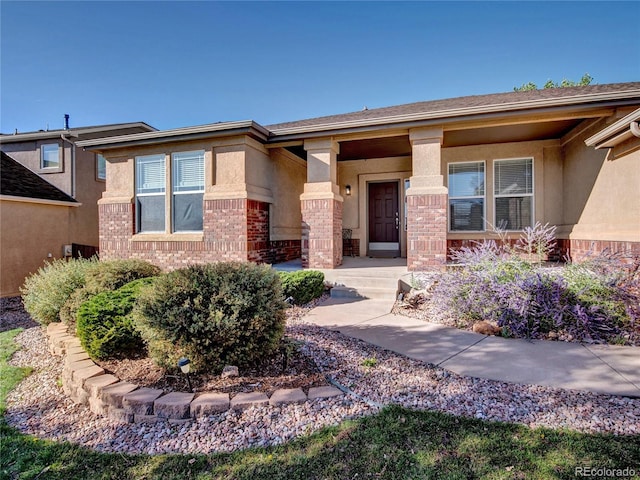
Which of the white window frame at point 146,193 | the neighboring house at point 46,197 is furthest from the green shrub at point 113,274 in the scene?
the neighboring house at point 46,197

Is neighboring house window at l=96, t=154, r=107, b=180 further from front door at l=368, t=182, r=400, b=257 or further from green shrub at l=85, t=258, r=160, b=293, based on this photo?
front door at l=368, t=182, r=400, b=257

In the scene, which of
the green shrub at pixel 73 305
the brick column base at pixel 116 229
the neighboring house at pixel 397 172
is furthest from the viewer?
the brick column base at pixel 116 229

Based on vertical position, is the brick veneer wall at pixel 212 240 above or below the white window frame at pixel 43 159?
below

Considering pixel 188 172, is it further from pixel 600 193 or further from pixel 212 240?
pixel 600 193

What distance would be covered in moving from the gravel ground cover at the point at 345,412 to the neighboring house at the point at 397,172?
419 centimetres

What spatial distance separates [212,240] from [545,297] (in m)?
6.65

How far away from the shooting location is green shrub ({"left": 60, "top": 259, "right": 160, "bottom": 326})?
15.8 ft

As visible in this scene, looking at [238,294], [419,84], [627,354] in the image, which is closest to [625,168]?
[627,354]

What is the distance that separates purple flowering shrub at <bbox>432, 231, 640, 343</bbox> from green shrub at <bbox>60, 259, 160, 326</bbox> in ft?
15.8

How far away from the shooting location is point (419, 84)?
12.9m

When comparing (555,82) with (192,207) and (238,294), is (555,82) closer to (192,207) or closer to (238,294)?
(192,207)

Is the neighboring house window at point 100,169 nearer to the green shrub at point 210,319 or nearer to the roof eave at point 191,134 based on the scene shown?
the roof eave at point 191,134

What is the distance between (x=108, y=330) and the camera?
3656mm

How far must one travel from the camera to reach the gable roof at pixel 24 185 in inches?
395
